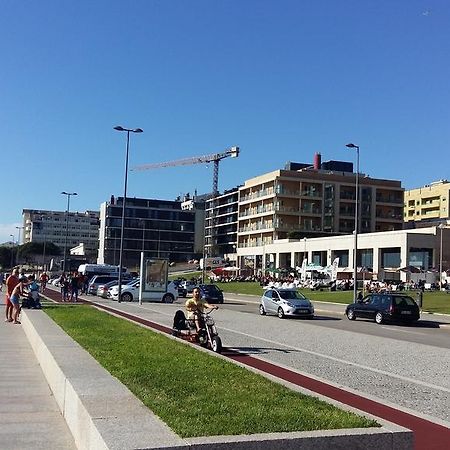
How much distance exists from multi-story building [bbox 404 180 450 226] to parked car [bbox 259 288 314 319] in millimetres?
94569

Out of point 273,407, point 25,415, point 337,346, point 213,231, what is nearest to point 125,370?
point 25,415

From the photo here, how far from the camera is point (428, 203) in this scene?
13012 centimetres

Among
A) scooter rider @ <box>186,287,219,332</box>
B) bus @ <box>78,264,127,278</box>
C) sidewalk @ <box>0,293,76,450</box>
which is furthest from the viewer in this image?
bus @ <box>78,264,127,278</box>

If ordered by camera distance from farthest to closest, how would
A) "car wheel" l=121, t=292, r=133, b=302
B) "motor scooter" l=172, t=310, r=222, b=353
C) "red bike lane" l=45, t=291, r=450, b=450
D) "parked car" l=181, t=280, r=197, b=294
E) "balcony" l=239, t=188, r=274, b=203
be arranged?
"balcony" l=239, t=188, r=274, b=203 < "parked car" l=181, t=280, r=197, b=294 < "car wheel" l=121, t=292, r=133, b=302 < "motor scooter" l=172, t=310, r=222, b=353 < "red bike lane" l=45, t=291, r=450, b=450

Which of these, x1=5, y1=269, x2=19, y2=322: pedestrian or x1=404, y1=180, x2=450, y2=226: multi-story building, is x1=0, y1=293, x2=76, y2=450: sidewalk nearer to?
x1=5, y1=269, x2=19, y2=322: pedestrian

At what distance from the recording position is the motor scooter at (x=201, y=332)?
1424cm

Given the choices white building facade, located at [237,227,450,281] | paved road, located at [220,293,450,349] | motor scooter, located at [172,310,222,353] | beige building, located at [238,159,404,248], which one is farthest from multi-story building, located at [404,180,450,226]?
motor scooter, located at [172,310,222,353]

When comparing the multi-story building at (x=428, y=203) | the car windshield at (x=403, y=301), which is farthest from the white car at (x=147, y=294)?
the multi-story building at (x=428, y=203)

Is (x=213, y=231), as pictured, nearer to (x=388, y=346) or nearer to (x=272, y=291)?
(x=272, y=291)

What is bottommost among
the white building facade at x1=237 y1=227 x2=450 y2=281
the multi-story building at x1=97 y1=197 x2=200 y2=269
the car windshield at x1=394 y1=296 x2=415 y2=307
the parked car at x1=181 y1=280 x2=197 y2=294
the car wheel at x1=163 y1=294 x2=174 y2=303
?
the car wheel at x1=163 y1=294 x2=174 y2=303

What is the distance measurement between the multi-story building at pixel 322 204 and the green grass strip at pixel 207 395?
311 ft

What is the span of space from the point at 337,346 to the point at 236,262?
107 m

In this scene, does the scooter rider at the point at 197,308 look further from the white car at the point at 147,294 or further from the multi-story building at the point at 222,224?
the multi-story building at the point at 222,224

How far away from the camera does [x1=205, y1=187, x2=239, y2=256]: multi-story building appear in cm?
14050
